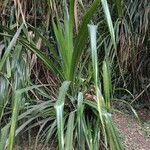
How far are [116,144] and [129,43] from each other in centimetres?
124

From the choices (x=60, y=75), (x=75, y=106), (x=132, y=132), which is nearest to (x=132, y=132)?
(x=132, y=132)

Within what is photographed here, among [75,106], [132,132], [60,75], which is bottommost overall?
[132,132]

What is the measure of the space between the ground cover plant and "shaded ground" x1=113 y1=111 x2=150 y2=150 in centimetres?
27

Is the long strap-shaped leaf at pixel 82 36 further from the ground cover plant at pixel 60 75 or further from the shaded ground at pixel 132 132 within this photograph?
the shaded ground at pixel 132 132

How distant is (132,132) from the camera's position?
261 cm

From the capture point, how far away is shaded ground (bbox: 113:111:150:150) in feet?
8.20

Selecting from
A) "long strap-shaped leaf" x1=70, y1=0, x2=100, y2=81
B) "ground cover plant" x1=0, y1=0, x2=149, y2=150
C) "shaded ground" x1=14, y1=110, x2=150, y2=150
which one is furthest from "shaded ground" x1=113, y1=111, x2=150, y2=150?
"long strap-shaped leaf" x1=70, y1=0, x2=100, y2=81

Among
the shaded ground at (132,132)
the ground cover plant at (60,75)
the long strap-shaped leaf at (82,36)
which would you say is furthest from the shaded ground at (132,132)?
the long strap-shaped leaf at (82,36)

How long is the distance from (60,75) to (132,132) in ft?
2.26

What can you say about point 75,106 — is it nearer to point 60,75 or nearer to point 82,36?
point 60,75

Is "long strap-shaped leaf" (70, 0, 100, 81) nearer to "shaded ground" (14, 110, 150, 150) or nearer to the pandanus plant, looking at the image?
the pandanus plant

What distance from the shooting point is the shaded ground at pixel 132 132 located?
2.50 meters

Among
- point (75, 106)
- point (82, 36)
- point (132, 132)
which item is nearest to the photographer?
point (82, 36)

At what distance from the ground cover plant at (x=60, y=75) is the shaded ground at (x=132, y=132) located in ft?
0.90
